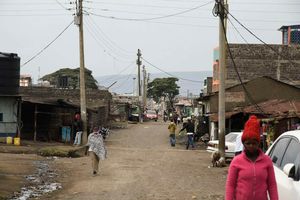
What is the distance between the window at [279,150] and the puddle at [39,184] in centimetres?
671

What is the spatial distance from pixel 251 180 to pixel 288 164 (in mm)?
856

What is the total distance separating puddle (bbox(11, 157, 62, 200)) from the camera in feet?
41.9

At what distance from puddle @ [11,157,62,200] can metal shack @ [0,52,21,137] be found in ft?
33.9

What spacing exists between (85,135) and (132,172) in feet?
47.1

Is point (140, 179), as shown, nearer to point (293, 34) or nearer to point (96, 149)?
point (96, 149)

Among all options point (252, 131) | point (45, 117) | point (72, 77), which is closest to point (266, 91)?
point (45, 117)

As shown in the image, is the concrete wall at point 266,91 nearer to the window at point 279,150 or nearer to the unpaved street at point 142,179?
the unpaved street at point 142,179

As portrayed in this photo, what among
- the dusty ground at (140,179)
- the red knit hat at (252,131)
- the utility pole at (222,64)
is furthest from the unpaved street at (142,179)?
the red knit hat at (252,131)

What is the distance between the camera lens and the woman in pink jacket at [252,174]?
212 inches

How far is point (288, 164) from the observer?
606 centimetres

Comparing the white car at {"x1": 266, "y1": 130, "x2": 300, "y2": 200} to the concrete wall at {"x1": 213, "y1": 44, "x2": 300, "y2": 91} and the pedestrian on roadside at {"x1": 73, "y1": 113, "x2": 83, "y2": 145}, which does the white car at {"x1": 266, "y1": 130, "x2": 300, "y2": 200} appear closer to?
the pedestrian on roadside at {"x1": 73, "y1": 113, "x2": 83, "y2": 145}

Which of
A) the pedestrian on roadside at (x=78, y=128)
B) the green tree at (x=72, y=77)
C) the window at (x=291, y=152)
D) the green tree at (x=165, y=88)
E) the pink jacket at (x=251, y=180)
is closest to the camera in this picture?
the pink jacket at (x=251, y=180)

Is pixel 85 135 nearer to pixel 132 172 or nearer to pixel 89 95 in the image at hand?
pixel 132 172

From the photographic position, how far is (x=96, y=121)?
4525 centimetres
